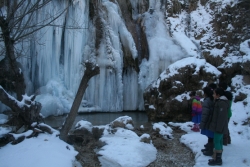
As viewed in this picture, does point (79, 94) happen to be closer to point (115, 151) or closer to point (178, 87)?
point (115, 151)

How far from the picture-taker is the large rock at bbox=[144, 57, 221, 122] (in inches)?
355

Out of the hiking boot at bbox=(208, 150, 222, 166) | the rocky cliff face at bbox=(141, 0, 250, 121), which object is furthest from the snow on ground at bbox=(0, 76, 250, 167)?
the rocky cliff face at bbox=(141, 0, 250, 121)

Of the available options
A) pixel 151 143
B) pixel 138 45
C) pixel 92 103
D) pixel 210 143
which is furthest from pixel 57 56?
pixel 210 143

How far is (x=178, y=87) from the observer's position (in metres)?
9.16

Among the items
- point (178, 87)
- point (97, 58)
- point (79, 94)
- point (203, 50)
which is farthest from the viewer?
point (97, 58)

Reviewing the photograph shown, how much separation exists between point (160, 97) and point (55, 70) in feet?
14.5

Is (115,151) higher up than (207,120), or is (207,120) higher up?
(207,120)

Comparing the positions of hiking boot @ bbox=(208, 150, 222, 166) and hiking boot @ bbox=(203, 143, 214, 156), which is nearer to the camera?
hiking boot @ bbox=(208, 150, 222, 166)

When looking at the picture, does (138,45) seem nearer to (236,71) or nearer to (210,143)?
(236,71)

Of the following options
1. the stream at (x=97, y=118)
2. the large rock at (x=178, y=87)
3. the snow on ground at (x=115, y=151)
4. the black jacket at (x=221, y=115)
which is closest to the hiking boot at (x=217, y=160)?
the snow on ground at (x=115, y=151)

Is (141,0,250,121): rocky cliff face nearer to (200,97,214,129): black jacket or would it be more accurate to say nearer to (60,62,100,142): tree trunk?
(200,97,214,129): black jacket

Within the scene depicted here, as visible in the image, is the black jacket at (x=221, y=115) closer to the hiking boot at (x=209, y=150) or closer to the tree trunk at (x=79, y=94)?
the hiking boot at (x=209, y=150)

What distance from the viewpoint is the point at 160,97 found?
9289 millimetres

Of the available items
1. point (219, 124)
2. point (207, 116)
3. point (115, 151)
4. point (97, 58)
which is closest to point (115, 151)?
point (115, 151)
